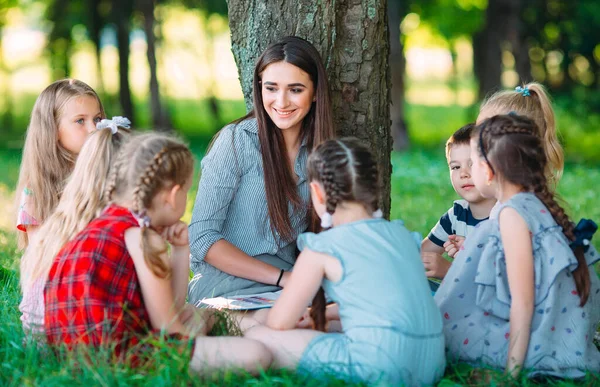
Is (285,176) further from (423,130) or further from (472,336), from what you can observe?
A: (423,130)

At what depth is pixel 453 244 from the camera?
12.9ft

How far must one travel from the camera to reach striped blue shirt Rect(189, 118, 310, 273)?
382 cm

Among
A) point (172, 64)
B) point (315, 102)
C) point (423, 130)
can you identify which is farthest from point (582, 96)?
point (172, 64)

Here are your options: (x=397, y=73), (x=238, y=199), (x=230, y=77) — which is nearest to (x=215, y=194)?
(x=238, y=199)

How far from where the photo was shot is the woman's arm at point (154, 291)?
3.03 meters

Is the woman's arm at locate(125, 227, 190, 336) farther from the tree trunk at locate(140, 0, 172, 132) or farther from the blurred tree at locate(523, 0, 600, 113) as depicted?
the tree trunk at locate(140, 0, 172, 132)

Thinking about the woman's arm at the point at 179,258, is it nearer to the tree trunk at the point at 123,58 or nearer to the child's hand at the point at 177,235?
the child's hand at the point at 177,235

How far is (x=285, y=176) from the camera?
154 inches

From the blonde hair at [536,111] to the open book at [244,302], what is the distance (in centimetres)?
136

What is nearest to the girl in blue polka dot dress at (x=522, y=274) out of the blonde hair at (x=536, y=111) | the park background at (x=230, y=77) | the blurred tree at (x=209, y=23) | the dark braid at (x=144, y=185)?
the park background at (x=230, y=77)

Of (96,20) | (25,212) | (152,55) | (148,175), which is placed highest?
(96,20)

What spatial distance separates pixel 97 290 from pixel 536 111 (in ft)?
7.62

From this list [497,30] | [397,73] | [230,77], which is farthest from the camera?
[230,77]

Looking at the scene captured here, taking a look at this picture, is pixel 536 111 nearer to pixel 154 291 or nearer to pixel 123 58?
pixel 154 291
